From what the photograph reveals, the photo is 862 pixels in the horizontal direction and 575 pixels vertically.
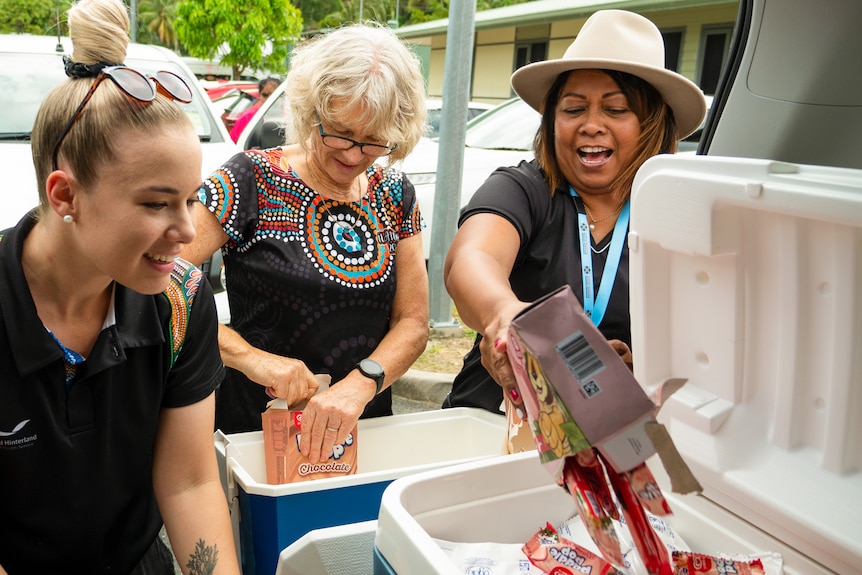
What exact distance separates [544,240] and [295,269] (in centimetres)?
61

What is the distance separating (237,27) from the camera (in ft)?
70.3

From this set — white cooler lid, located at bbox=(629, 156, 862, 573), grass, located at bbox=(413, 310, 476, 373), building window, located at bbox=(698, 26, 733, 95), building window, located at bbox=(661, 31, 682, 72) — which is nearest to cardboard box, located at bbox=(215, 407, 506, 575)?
white cooler lid, located at bbox=(629, 156, 862, 573)

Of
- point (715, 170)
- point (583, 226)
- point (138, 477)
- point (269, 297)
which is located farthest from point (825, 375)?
point (269, 297)

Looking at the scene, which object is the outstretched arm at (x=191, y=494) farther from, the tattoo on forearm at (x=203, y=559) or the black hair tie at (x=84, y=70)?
the black hair tie at (x=84, y=70)

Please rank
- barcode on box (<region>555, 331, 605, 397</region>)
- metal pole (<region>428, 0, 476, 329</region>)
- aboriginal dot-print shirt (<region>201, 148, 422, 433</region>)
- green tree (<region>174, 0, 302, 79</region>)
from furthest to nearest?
green tree (<region>174, 0, 302, 79</region>)
metal pole (<region>428, 0, 476, 329</region>)
aboriginal dot-print shirt (<region>201, 148, 422, 433</region>)
barcode on box (<region>555, 331, 605, 397</region>)

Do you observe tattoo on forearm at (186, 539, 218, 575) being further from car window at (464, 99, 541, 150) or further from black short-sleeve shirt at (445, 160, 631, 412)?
car window at (464, 99, 541, 150)

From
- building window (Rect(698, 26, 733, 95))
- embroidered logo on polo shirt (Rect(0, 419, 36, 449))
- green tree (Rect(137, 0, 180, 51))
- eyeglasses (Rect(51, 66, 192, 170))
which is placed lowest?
embroidered logo on polo shirt (Rect(0, 419, 36, 449))

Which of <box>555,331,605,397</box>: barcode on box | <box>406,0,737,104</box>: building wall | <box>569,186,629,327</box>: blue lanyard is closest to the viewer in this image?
<box>555,331,605,397</box>: barcode on box

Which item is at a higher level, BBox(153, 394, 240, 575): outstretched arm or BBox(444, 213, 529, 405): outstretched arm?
BBox(444, 213, 529, 405): outstretched arm

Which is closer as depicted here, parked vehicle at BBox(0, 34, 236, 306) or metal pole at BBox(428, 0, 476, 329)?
parked vehicle at BBox(0, 34, 236, 306)

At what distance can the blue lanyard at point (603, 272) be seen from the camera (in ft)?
5.92

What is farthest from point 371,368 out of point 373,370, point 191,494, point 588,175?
point 588,175

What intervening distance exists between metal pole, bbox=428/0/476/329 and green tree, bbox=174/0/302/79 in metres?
17.3

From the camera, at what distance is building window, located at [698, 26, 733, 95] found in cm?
1493
